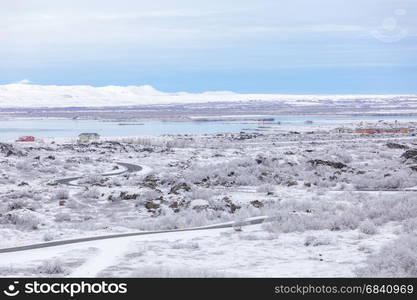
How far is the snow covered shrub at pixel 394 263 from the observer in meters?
9.88

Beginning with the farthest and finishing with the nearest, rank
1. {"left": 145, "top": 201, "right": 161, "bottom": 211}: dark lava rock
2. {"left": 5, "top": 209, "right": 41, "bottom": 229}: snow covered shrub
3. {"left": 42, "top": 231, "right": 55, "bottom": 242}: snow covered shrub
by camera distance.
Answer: {"left": 145, "top": 201, "right": 161, "bottom": 211}: dark lava rock < {"left": 5, "top": 209, "right": 41, "bottom": 229}: snow covered shrub < {"left": 42, "top": 231, "right": 55, "bottom": 242}: snow covered shrub

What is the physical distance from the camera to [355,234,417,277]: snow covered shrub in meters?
9.88

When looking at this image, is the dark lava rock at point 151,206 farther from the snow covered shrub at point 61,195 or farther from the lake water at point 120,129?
the lake water at point 120,129

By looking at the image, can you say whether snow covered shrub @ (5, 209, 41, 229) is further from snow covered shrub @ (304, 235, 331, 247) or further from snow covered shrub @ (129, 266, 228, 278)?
snow covered shrub @ (304, 235, 331, 247)

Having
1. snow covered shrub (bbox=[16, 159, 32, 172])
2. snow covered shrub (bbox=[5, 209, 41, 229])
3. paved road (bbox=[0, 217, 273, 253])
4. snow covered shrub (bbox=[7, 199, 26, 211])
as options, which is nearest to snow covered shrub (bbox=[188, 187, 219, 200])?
paved road (bbox=[0, 217, 273, 253])

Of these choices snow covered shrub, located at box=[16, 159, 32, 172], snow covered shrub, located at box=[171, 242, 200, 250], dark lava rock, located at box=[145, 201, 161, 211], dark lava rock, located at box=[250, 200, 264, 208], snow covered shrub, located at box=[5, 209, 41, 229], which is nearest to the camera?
snow covered shrub, located at box=[171, 242, 200, 250]

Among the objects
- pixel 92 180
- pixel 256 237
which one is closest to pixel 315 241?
pixel 256 237

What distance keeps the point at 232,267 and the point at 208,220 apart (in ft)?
20.6

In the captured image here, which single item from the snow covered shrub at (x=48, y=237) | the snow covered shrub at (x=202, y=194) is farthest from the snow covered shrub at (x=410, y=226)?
the snow covered shrub at (x=202, y=194)

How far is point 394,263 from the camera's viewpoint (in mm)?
10148

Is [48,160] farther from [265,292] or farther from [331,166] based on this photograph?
[265,292]

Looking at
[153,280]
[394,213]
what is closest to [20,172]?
[394,213]

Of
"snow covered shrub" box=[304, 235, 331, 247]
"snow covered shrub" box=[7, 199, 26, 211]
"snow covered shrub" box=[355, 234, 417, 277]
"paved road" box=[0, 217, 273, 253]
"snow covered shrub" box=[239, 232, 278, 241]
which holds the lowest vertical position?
"snow covered shrub" box=[7, 199, 26, 211]

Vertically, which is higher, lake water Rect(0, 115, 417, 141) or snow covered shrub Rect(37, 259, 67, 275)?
snow covered shrub Rect(37, 259, 67, 275)
